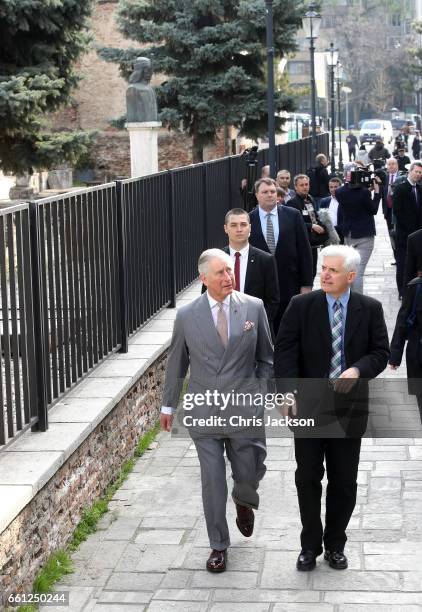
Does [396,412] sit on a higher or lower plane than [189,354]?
lower

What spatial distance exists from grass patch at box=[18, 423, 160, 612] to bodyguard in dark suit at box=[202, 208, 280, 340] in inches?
60.9

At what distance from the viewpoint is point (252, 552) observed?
7.19 meters

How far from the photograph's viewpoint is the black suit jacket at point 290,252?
1067 cm

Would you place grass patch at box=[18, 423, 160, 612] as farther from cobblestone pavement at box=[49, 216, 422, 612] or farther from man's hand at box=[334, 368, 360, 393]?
man's hand at box=[334, 368, 360, 393]

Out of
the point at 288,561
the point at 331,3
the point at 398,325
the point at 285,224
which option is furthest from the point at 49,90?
the point at 331,3

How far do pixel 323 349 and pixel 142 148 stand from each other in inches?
495

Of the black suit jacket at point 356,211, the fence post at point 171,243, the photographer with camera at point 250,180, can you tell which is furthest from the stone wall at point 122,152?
the fence post at point 171,243

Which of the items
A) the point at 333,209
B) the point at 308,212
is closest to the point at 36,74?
the point at 333,209

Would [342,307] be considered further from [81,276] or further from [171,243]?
[171,243]

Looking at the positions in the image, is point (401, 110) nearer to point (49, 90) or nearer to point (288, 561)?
point (49, 90)

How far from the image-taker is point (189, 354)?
7066mm

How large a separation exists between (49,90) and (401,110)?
109895 millimetres

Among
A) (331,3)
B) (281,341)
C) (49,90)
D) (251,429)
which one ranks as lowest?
(251,429)

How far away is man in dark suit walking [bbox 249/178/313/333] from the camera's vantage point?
35.0 ft
